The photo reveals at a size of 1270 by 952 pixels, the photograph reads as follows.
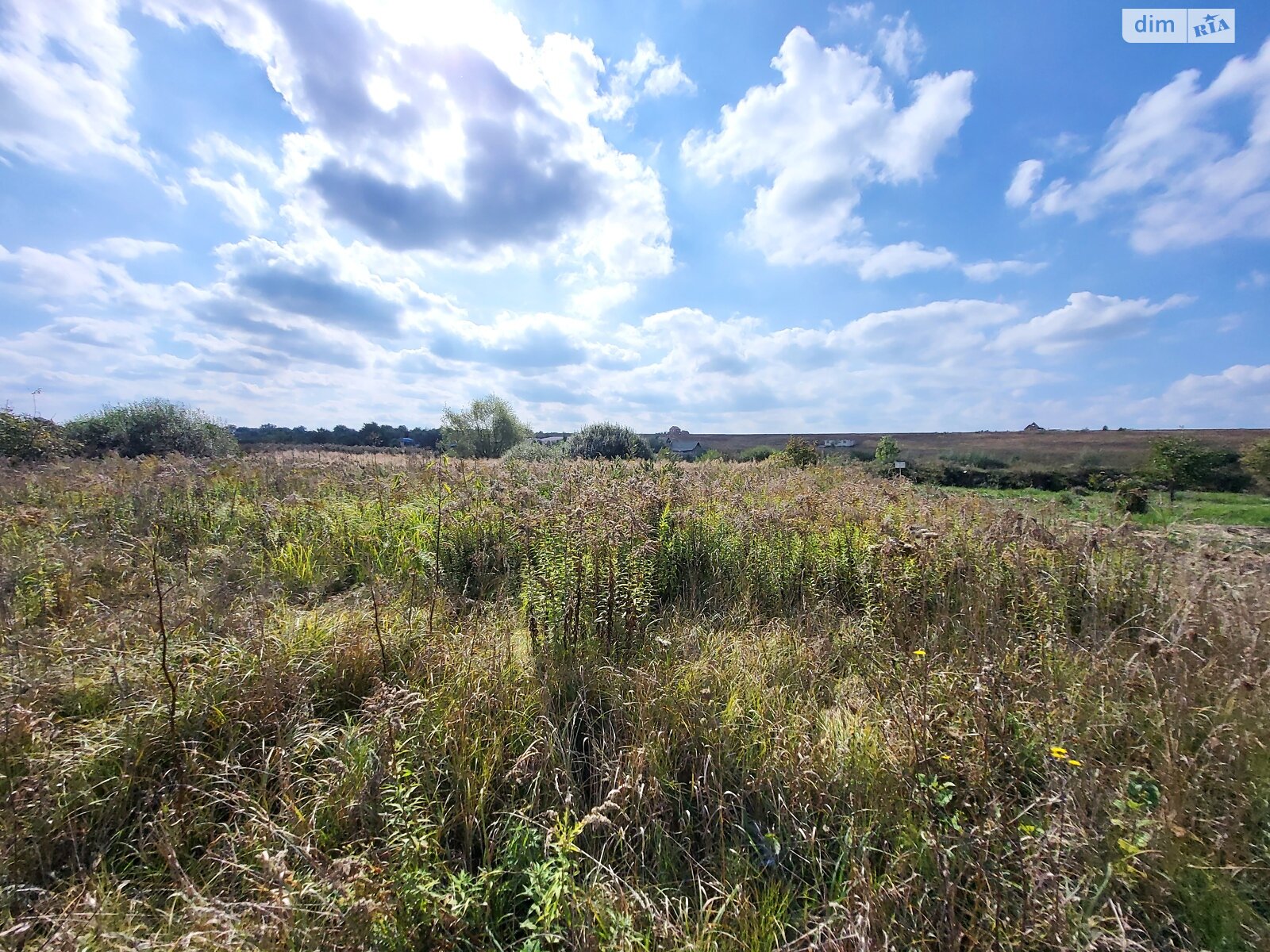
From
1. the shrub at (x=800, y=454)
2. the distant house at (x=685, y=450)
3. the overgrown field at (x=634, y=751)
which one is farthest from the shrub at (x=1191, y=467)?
Answer: the distant house at (x=685, y=450)

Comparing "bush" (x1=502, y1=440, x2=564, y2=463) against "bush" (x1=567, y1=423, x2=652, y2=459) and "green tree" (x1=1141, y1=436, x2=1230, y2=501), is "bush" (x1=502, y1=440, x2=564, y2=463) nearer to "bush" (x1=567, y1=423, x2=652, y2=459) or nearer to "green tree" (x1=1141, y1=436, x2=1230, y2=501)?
"bush" (x1=567, y1=423, x2=652, y2=459)

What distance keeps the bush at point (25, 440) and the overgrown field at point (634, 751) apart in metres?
9.14

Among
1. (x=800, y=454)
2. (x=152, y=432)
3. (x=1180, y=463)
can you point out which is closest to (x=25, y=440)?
(x=152, y=432)

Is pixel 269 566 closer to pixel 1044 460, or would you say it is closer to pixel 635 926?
pixel 635 926

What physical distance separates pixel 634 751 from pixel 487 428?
37117mm

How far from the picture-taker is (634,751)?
2.33 m

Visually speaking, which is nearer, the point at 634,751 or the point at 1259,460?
the point at 634,751

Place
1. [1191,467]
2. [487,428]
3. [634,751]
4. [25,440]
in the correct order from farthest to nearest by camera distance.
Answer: [487,428] → [1191,467] → [25,440] → [634,751]

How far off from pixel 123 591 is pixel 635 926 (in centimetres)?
464

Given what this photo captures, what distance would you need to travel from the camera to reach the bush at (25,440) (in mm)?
10172

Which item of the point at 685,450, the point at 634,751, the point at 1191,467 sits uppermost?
the point at 685,450

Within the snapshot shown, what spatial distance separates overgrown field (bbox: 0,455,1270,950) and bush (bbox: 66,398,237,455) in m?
15.7

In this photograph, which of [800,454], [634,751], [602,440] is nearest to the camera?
[634,751]

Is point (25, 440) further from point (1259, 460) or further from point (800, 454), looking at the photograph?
point (1259, 460)
